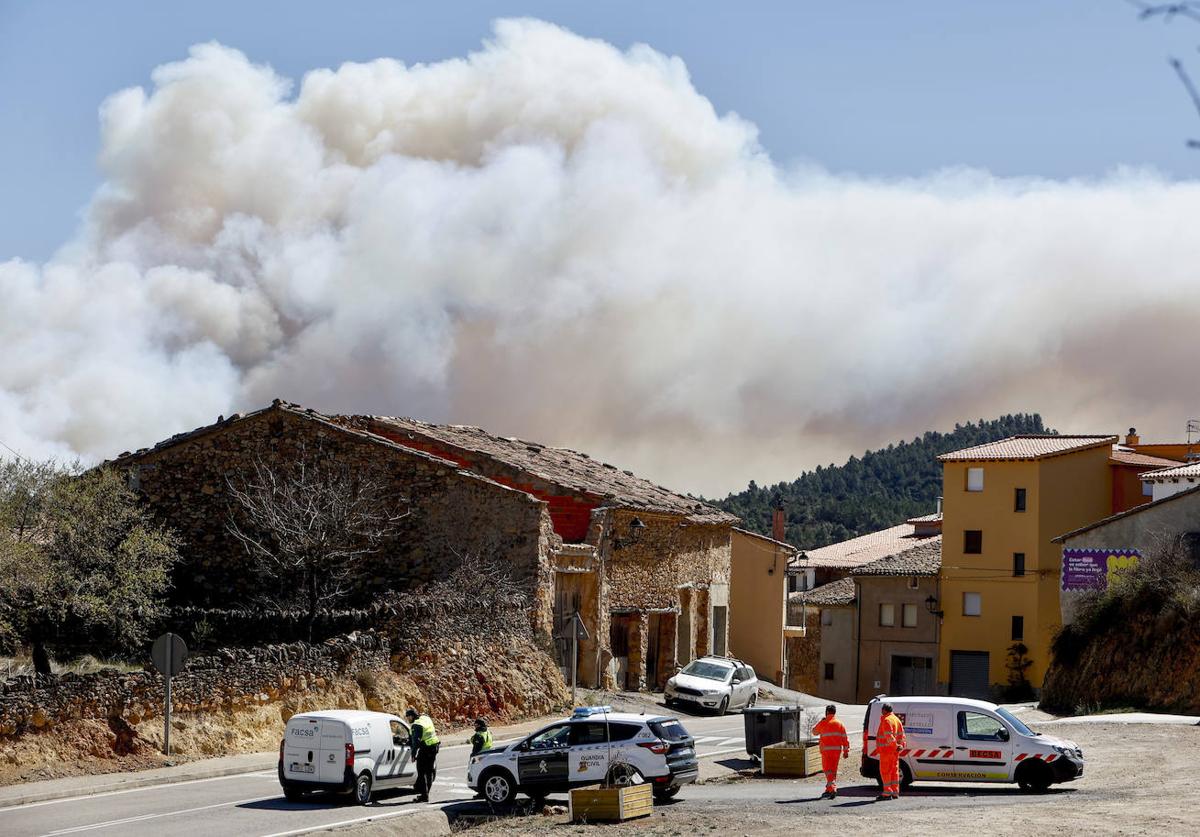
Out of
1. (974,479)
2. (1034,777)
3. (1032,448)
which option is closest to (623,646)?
(1034,777)

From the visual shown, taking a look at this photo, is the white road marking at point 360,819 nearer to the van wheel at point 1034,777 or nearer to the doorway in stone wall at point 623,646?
the van wheel at point 1034,777

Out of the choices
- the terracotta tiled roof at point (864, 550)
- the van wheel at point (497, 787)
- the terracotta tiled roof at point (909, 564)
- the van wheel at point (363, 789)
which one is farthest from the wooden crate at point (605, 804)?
the terracotta tiled roof at point (864, 550)

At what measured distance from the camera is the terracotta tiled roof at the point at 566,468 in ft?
137

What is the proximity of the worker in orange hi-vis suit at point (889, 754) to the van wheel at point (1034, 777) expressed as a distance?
226 cm

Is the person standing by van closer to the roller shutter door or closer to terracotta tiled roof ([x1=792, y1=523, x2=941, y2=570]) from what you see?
the roller shutter door

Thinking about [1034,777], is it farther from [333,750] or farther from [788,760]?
[333,750]

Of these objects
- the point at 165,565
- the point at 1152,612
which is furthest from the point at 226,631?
the point at 1152,612

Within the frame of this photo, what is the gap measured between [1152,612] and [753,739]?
1765cm

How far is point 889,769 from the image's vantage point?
2217 cm

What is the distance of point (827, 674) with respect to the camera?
6950 cm

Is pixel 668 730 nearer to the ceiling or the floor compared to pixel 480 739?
nearer to the ceiling

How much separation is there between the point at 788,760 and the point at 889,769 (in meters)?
4.09

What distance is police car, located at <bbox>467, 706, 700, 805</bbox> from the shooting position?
22.6 metres

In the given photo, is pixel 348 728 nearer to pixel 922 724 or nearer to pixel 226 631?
pixel 922 724
